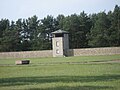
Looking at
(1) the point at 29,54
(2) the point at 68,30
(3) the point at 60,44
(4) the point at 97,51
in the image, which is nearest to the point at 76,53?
(4) the point at 97,51

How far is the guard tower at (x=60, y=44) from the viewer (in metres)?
86.7

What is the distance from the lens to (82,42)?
98938 millimetres

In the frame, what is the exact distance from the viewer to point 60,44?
290 ft

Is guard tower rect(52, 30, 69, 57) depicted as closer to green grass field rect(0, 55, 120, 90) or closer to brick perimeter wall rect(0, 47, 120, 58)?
brick perimeter wall rect(0, 47, 120, 58)

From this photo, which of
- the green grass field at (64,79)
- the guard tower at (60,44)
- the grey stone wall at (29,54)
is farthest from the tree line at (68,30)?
the green grass field at (64,79)

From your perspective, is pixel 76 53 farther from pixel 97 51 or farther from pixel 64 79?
pixel 64 79

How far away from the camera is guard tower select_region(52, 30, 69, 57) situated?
86700mm

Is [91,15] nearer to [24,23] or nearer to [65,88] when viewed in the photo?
[24,23]

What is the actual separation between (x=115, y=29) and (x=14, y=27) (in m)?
38.3

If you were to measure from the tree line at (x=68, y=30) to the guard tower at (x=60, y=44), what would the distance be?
7737 mm

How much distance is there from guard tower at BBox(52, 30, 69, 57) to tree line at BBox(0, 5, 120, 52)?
7.74 meters

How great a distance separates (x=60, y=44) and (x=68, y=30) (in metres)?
13.0

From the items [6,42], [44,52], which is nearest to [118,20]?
[44,52]

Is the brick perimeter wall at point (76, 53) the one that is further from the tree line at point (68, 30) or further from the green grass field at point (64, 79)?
the green grass field at point (64, 79)
